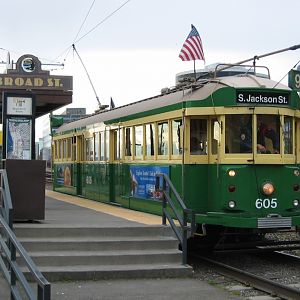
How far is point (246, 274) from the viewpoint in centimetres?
870

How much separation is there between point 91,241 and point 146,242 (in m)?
0.85

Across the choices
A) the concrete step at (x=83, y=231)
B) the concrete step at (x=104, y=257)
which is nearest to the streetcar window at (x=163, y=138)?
the concrete step at (x=83, y=231)

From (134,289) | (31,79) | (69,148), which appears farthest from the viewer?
(69,148)

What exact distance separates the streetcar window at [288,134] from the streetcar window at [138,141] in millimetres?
3054

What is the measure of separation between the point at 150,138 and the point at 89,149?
514 centimetres

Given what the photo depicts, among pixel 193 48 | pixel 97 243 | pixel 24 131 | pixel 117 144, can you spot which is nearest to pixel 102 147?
pixel 117 144

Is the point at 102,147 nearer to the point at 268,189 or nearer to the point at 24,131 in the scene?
the point at 24,131

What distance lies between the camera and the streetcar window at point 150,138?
1127cm

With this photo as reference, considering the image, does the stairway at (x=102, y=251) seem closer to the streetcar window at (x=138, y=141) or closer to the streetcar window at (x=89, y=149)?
the streetcar window at (x=138, y=141)

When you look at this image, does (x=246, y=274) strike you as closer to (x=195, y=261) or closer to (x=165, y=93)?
(x=195, y=261)

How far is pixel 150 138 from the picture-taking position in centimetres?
1141

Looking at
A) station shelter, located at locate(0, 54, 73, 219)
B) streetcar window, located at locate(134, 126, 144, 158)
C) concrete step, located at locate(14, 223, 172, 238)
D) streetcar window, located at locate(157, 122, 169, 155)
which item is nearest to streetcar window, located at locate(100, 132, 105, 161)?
station shelter, located at locate(0, 54, 73, 219)

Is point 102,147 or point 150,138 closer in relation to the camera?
point 150,138

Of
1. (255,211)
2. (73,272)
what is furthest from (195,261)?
(73,272)
